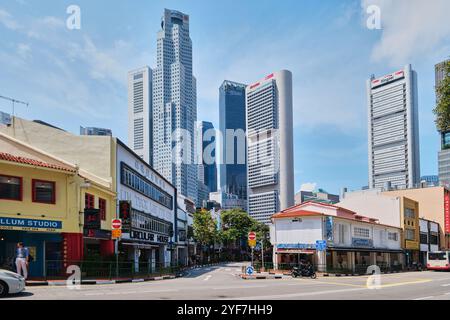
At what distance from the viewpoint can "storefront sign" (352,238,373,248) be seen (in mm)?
52994

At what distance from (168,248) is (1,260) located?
38.6 metres

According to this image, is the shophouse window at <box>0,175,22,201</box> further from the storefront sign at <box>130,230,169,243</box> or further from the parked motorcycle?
the parked motorcycle

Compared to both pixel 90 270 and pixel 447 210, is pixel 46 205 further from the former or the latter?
pixel 447 210

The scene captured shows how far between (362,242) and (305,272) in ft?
65.2

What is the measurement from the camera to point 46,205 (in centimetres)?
2717

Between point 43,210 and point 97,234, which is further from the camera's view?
point 97,234

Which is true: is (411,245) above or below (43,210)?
below

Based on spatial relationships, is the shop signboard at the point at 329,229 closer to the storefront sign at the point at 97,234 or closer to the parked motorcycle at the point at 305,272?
the parked motorcycle at the point at 305,272

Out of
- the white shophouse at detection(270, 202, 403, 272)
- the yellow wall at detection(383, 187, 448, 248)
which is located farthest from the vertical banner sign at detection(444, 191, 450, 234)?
the white shophouse at detection(270, 202, 403, 272)

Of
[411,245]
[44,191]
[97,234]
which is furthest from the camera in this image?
[411,245]

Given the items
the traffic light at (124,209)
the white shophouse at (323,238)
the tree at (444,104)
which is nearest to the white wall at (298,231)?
the white shophouse at (323,238)

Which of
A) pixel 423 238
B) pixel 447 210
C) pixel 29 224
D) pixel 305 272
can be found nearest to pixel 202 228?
pixel 423 238

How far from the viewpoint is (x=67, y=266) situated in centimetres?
2738
